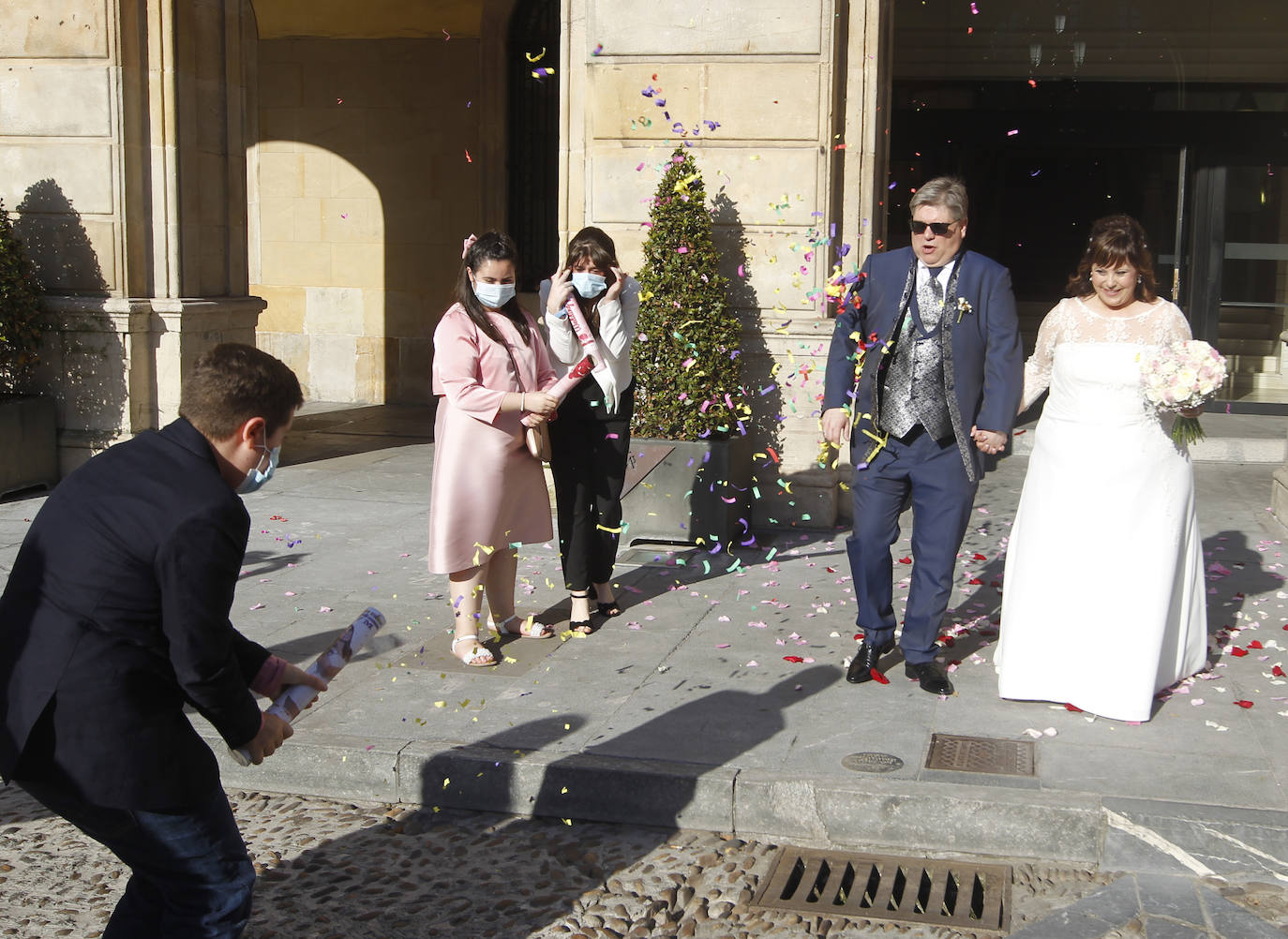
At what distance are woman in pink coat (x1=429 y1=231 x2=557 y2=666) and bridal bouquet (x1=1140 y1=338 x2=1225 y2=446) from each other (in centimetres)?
229

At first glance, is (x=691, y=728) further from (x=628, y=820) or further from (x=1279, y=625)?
(x=1279, y=625)

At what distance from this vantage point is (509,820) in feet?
15.2

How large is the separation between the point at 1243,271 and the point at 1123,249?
8963mm

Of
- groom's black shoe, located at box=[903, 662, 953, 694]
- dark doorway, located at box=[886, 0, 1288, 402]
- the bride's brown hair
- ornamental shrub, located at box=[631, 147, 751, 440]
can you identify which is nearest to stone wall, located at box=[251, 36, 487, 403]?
dark doorway, located at box=[886, 0, 1288, 402]

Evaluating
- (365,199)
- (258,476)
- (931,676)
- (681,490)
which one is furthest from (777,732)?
(365,199)

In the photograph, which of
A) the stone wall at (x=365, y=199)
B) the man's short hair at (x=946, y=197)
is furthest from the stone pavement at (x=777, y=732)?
the stone wall at (x=365, y=199)

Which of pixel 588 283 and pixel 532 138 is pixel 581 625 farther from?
pixel 532 138

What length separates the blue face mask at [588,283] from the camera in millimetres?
6344

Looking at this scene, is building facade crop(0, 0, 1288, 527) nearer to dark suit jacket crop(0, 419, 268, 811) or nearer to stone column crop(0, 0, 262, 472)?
stone column crop(0, 0, 262, 472)

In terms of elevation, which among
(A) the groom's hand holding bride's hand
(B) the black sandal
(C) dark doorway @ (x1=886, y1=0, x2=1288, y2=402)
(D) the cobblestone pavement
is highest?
(C) dark doorway @ (x1=886, y1=0, x2=1288, y2=402)

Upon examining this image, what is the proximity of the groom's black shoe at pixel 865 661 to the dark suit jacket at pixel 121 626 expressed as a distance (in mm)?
3229

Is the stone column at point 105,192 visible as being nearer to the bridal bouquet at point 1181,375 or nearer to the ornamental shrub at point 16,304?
the ornamental shrub at point 16,304

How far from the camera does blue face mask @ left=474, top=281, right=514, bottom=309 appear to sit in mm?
5738

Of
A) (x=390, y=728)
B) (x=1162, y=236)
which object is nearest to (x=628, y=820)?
(x=390, y=728)
